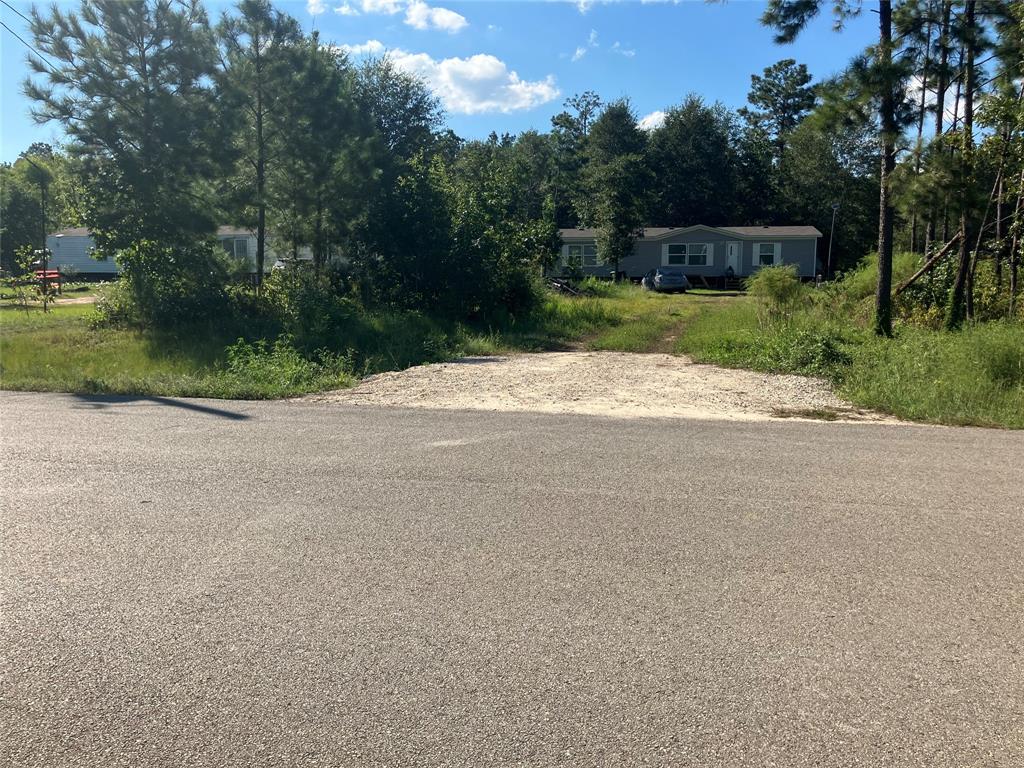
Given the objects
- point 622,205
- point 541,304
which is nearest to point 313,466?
point 541,304

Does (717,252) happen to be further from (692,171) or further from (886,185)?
(886,185)

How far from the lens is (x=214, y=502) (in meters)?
5.40

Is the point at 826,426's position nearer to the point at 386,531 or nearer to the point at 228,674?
the point at 386,531

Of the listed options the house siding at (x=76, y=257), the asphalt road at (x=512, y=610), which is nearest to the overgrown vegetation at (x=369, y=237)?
the asphalt road at (x=512, y=610)

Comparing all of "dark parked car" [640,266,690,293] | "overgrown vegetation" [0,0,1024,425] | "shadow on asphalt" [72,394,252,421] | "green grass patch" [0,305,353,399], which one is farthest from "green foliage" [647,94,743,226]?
"shadow on asphalt" [72,394,252,421]

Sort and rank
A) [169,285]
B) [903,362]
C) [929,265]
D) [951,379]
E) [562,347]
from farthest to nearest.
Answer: [562,347] < [169,285] < [929,265] < [903,362] < [951,379]

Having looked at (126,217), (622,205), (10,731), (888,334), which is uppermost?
(622,205)

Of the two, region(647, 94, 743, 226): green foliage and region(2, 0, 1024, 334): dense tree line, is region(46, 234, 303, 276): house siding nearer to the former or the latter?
region(2, 0, 1024, 334): dense tree line

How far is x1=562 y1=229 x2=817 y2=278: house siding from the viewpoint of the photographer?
42562mm

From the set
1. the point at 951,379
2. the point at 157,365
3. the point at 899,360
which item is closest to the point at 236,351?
the point at 157,365

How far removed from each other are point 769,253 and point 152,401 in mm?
39462

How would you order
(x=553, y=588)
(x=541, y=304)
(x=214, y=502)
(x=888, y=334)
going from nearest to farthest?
(x=553, y=588) < (x=214, y=502) < (x=888, y=334) < (x=541, y=304)

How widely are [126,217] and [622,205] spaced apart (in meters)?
29.0

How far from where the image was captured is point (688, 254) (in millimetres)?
43688
